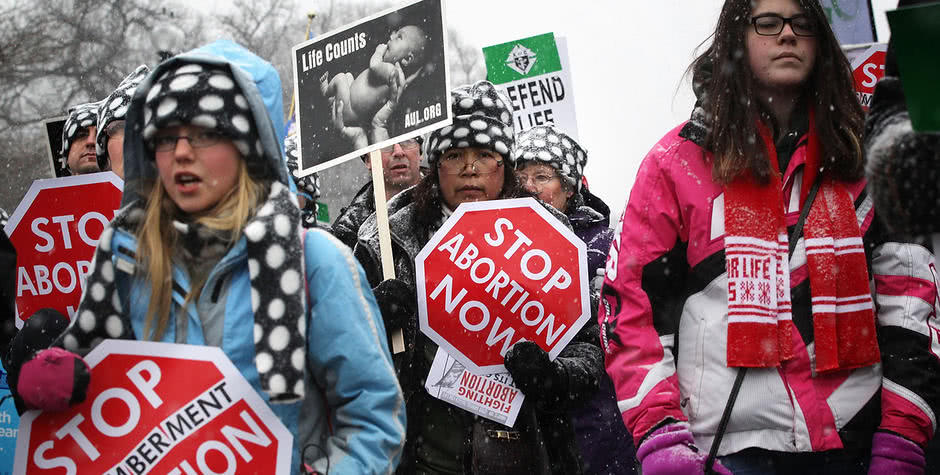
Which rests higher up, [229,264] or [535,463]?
[229,264]

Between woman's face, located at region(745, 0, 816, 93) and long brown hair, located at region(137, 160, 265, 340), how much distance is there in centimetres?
156

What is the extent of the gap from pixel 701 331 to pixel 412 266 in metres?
1.49

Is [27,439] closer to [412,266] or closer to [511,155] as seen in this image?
[412,266]

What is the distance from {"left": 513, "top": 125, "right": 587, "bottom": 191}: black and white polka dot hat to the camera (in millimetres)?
6547

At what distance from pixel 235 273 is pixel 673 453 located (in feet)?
4.16

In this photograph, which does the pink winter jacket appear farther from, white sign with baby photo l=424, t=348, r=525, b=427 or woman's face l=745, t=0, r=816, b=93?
white sign with baby photo l=424, t=348, r=525, b=427

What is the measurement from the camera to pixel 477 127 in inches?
192

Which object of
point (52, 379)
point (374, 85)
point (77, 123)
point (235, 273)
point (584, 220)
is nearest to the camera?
point (52, 379)

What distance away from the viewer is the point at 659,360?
10.8 feet

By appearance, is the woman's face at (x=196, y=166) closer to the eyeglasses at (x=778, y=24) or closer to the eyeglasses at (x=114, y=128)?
the eyeglasses at (x=778, y=24)

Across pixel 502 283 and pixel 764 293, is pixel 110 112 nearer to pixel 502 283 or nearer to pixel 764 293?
pixel 502 283

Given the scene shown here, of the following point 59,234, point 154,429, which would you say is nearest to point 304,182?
point 59,234

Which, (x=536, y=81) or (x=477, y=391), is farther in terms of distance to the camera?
(x=536, y=81)

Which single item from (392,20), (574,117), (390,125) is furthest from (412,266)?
(574,117)
